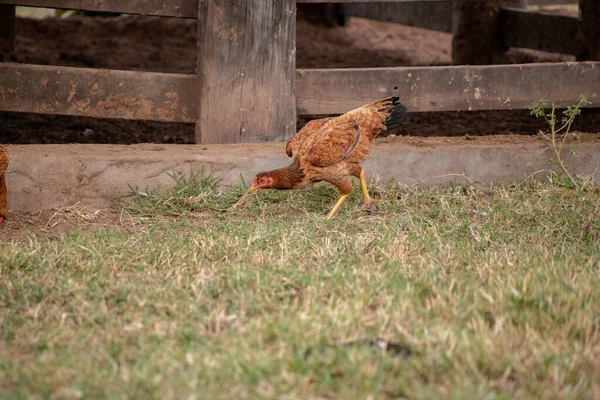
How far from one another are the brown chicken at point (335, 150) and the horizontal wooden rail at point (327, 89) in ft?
1.85

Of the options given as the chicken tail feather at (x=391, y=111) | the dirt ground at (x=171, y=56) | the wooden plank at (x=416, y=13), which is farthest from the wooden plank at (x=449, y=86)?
the wooden plank at (x=416, y=13)

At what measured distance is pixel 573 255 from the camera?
4250 mm

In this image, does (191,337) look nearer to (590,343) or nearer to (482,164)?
(590,343)

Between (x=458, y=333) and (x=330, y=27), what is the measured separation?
33.3ft

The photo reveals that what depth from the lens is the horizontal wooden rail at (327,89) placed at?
5.80 m

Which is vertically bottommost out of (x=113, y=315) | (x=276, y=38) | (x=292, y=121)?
(x=113, y=315)

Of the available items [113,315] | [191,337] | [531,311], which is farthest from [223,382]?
[531,311]

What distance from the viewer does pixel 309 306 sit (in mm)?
3494

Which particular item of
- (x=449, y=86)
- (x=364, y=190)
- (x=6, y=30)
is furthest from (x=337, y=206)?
(x=6, y=30)

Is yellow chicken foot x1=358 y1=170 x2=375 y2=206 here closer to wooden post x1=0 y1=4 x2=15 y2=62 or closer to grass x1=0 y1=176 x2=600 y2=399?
grass x1=0 y1=176 x2=600 y2=399

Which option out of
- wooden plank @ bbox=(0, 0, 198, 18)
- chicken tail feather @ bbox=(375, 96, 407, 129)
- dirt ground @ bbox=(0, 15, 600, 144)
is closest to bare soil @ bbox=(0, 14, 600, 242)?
dirt ground @ bbox=(0, 15, 600, 144)

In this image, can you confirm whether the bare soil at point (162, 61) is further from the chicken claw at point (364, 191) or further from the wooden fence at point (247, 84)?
the chicken claw at point (364, 191)

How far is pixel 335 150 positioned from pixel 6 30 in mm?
5234

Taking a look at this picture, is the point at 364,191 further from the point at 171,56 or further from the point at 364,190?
the point at 171,56
